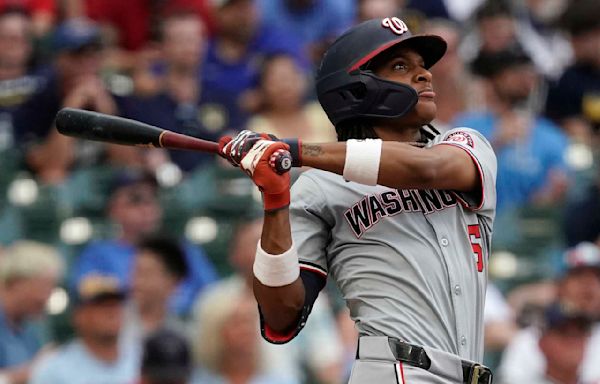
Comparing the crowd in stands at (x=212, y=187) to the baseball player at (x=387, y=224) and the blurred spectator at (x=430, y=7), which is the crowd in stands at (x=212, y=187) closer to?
the blurred spectator at (x=430, y=7)

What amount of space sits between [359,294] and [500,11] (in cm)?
553

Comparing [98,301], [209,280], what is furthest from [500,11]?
[98,301]

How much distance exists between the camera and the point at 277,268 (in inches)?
147

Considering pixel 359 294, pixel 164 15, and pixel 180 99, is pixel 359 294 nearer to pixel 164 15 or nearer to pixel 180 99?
pixel 180 99

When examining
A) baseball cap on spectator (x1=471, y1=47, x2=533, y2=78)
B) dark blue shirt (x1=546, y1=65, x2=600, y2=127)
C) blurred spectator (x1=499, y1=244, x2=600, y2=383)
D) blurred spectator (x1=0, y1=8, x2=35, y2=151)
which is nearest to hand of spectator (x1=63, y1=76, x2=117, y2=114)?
blurred spectator (x1=0, y1=8, x2=35, y2=151)

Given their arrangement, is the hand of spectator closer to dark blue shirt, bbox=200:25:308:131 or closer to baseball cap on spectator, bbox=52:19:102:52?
baseball cap on spectator, bbox=52:19:102:52

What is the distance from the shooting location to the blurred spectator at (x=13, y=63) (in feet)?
26.5

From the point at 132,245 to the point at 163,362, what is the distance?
1.14 meters

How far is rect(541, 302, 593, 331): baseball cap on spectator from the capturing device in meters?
6.45

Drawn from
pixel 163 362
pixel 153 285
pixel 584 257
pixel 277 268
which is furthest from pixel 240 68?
pixel 277 268

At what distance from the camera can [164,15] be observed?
337 inches

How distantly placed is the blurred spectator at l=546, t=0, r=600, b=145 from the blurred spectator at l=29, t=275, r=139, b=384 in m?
3.49

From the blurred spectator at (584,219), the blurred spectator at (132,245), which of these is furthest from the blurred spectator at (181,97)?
the blurred spectator at (584,219)

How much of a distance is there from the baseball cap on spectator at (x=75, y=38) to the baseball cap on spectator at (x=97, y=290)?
5.72ft
